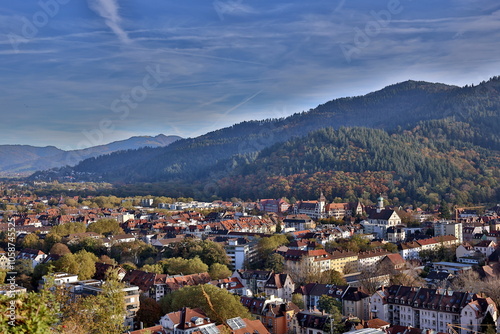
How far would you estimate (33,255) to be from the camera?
103 ft

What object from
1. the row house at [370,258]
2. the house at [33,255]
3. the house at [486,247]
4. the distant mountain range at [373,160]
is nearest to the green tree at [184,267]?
the house at [33,255]

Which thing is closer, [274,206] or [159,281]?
[159,281]

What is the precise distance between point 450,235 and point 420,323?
1898 centimetres

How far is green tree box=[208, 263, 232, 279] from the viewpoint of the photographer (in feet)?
90.3

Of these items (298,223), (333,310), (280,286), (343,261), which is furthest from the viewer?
(298,223)

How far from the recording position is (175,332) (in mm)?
17906

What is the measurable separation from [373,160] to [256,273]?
5013cm

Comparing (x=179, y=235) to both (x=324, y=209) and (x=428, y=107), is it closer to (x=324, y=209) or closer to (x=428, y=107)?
(x=324, y=209)

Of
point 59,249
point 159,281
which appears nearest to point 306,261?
point 159,281

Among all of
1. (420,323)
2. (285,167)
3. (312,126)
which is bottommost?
(420,323)

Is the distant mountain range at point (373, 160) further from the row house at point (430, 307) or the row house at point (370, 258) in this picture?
the row house at point (430, 307)

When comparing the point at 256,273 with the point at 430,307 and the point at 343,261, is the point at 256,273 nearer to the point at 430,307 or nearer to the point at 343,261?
the point at 343,261

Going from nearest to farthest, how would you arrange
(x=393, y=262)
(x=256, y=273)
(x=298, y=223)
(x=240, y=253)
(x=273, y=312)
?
(x=273, y=312) → (x=256, y=273) → (x=393, y=262) → (x=240, y=253) → (x=298, y=223)

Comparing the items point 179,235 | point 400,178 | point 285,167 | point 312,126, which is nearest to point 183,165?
point 312,126
